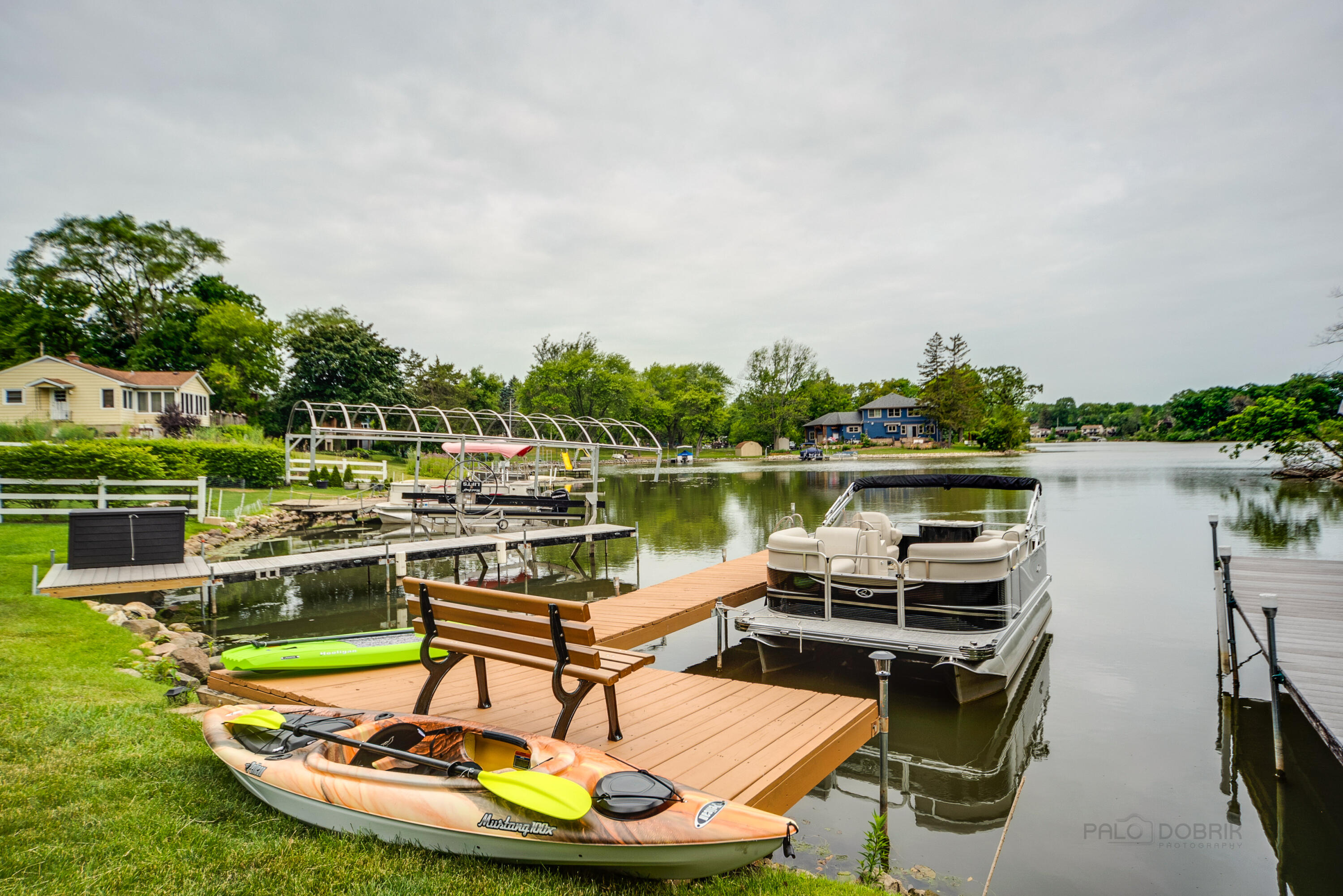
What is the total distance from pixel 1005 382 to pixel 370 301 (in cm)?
7664

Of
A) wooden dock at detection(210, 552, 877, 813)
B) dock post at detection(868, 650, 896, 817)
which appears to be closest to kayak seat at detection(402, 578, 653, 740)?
wooden dock at detection(210, 552, 877, 813)

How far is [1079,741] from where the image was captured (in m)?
6.27

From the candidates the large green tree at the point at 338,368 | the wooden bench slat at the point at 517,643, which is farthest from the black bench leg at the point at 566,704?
the large green tree at the point at 338,368

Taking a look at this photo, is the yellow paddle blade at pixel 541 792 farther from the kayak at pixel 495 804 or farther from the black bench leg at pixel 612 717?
the black bench leg at pixel 612 717

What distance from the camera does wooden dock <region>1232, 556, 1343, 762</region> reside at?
4.48 metres

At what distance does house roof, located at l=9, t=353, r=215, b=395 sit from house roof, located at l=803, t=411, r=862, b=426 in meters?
64.8

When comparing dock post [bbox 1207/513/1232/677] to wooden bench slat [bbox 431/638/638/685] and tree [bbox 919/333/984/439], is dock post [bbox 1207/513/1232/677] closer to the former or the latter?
wooden bench slat [bbox 431/638/638/685]

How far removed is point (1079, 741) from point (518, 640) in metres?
5.50

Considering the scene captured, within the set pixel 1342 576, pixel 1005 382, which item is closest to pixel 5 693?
pixel 1342 576

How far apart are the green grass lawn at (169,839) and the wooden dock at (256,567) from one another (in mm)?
5326

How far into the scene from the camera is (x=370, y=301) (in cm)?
5728

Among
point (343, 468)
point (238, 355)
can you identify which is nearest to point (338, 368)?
point (238, 355)

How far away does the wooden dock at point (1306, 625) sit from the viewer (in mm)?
4480

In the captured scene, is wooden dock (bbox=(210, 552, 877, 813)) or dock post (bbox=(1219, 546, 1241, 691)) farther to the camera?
dock post (bbox=(1219, 546, 1241, 691))
